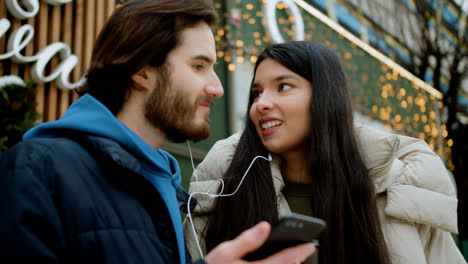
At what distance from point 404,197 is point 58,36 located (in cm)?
412

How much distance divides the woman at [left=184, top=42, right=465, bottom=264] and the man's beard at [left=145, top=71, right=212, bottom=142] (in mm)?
620

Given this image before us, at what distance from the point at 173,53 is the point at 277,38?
5.98m

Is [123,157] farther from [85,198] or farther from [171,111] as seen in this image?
[171,111]

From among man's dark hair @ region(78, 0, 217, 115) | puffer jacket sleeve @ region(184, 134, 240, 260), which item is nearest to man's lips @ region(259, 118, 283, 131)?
puffer jacket sleeve @ region(184, 134, 240, 260)

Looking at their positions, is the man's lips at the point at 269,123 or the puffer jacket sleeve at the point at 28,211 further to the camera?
the man's lips at the point at 269,123

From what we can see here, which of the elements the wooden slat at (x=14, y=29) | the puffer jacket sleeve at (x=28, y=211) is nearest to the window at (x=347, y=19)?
the wooden slat at (x=14, y=29)

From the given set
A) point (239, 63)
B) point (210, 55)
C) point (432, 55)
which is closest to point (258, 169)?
point (210, 55)

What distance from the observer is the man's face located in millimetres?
2018

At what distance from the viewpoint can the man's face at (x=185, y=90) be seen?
2018 mm

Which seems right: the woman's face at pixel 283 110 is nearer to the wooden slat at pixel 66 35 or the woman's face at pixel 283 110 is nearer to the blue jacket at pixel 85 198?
the blue jacket at pixel 85 198

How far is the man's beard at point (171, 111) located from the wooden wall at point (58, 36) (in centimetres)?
280

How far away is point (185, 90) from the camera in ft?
6.79

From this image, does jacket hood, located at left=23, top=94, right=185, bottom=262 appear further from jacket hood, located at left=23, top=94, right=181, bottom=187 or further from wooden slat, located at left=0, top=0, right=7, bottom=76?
wooden slat, located at left=0, top=0, right=7, bottom=76

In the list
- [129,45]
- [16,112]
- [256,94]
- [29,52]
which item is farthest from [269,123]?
[29,52]
